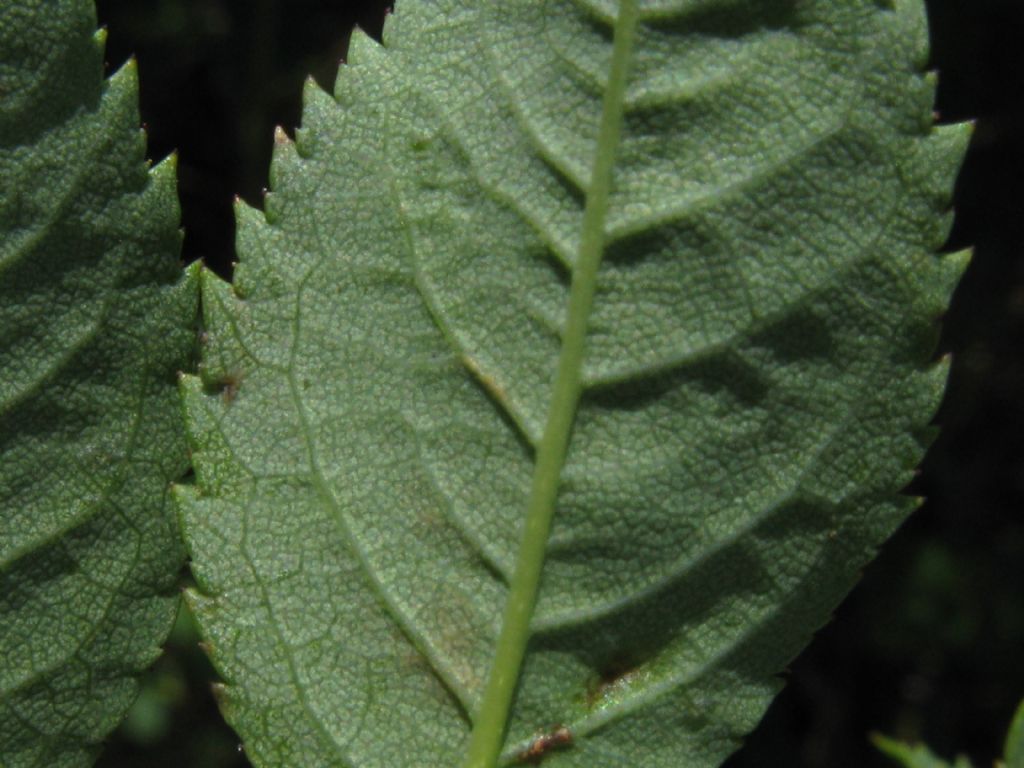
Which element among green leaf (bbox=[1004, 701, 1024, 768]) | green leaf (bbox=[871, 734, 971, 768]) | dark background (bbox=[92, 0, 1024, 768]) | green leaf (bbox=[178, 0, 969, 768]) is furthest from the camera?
dark background (bbox=[92, 0, 1024, 768])

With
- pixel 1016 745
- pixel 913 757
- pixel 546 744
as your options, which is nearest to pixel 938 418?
pixel 913 757

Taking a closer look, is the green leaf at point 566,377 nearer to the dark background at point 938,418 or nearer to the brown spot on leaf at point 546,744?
the brown spot on leaf at point 546,744

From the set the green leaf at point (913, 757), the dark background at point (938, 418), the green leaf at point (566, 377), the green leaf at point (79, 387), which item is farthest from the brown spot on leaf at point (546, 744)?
the dark background at point (938, 418)

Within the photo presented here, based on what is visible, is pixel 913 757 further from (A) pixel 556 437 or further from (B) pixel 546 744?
(A) pixel 556 437

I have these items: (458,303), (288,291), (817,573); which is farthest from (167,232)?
(817,573)

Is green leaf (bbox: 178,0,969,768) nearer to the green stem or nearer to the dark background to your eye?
the green stem

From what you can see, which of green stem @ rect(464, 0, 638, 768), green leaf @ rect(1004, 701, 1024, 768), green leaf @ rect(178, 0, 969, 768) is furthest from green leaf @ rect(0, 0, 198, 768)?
green leaf @ rect(1004, 701, 1024, 768)

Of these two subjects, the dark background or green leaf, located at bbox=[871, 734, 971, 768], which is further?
the dark background
